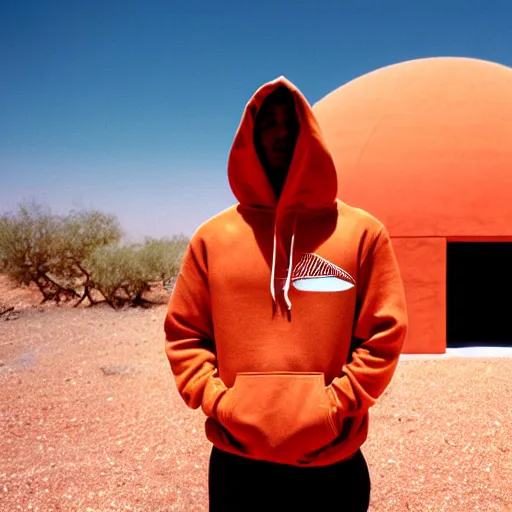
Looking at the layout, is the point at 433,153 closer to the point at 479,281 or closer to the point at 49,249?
the point at 479,281

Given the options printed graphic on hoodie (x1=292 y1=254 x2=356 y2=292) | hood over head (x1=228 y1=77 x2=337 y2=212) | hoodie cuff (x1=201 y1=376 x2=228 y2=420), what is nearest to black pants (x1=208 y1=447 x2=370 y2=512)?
hoodie cuff (x1=201 y1=376 x2=228 y2=420)

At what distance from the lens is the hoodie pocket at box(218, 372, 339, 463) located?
4.09ft

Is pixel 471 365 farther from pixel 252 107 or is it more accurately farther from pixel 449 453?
pixel 252 107

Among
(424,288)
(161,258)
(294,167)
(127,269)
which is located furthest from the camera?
(161,258)

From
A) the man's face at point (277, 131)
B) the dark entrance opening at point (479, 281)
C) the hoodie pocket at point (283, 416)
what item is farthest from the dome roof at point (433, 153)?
the hoodie pocket at point (283, 416)

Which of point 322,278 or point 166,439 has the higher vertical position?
point 322,278

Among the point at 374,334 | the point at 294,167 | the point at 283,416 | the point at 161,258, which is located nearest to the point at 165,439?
the point at 283,416

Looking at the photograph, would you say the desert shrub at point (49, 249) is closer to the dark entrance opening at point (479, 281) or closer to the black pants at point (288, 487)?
the dark entrance opening at point (479, 281)

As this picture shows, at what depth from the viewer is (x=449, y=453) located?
342 centimetres

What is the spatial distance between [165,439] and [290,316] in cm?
299

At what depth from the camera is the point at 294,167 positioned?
4.66 feet

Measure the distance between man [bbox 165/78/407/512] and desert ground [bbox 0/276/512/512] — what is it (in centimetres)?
181

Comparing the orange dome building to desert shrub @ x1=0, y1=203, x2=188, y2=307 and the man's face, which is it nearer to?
the man's face

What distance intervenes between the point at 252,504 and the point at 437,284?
440cm
